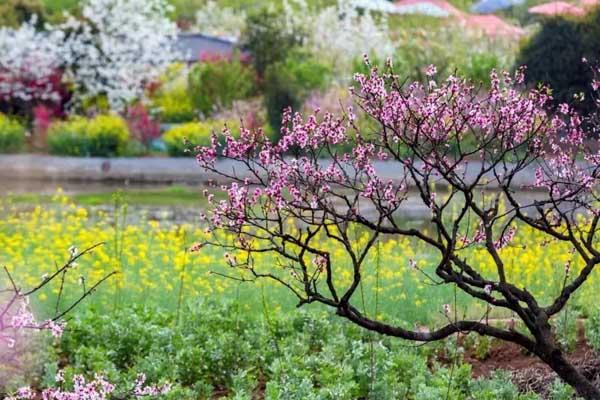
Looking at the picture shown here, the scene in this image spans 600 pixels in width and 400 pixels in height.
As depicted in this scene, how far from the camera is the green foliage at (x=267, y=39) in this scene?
24234 mm

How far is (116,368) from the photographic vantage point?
526 centimetres

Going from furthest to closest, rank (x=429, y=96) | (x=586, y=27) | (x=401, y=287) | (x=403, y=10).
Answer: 1. (x=403, y=10)
2. (x=586, y=27)
3. (x=401, y=287)
4. (x=429, y=96)

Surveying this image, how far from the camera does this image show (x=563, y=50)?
64.5 feet

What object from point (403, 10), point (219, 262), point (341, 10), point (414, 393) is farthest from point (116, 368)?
point (403, 10)

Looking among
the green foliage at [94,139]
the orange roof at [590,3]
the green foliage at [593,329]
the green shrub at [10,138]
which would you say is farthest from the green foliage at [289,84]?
the green foliage at [593,329]

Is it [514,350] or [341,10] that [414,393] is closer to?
[514,350]

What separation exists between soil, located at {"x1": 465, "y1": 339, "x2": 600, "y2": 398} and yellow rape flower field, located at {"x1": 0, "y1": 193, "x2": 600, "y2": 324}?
10.9 inches

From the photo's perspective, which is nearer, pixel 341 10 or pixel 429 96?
pixel 429 96

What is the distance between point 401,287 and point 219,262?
1.53 meters

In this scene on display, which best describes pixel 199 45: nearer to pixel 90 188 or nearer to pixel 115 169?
pixel 115 169

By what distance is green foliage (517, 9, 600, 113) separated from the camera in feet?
63.2

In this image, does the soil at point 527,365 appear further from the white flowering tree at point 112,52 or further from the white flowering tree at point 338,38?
the white flowering tree at point 112,52

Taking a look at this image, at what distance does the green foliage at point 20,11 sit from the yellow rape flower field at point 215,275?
60.3 ft

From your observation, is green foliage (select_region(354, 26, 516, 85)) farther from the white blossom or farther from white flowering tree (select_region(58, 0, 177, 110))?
the white blossom
